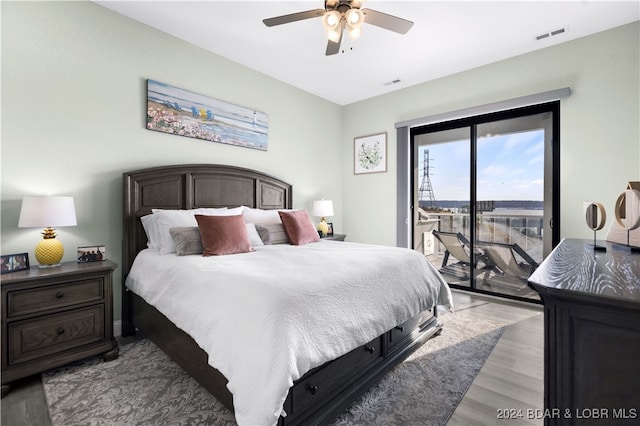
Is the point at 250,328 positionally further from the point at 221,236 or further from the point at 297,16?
the point at 297,16

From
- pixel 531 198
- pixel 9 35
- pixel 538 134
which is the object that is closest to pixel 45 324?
pixel 9 35

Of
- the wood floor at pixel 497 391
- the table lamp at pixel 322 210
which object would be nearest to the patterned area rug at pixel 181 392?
the wood floor at pixel 497 391

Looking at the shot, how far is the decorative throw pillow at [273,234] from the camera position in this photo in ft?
9.97

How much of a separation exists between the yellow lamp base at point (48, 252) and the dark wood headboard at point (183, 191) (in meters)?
0.54

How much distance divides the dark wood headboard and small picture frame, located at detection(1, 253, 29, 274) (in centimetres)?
67

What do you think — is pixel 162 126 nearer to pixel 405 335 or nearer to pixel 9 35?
pixel 9 35

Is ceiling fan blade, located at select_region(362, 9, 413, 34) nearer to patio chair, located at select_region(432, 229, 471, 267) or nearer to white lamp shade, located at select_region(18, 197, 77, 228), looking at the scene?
white lamp shade, located at select_region(18, 197, 77, 228)

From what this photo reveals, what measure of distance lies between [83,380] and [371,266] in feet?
6.72

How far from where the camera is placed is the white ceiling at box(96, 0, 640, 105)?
8.36 ft

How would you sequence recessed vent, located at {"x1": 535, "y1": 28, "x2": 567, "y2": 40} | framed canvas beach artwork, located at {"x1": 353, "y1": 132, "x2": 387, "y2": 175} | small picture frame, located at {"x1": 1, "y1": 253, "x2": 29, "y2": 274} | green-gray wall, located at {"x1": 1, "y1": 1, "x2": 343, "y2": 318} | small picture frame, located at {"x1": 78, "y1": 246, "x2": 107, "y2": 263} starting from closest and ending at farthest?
small picture frame, located at {"x1": 1, "y1": 253, "x2": 29, "y2": 274}, green-gray wall, located at {"x1": 1, "y1": 1, "x2": 343, "y2": 318}, small picture frame, located at {"x1": 78, "y1": 246, "x2": 107, "y2": 263}, recessed vent, located at {"x1": 535, "y1": 28, "x2": 567, "y2": 40}, framed canvas beach artwork, located at {"x1": 353, "y1": 132, "x2": 387, "y2": 175}

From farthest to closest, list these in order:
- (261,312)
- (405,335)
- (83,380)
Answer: (405,335) → (83,380) → (261,312)

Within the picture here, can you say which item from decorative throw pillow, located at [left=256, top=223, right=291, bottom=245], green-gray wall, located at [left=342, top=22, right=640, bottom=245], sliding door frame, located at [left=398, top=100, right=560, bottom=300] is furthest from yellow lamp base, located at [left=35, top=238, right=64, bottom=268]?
green-gray wall, located at [left=342, top=22, right=640, bottom=245]

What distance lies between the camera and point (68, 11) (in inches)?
94.4

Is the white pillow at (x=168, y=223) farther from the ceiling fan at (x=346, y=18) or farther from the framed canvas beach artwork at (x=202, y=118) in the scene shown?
the ceiling fan at (x=346, y=18)
